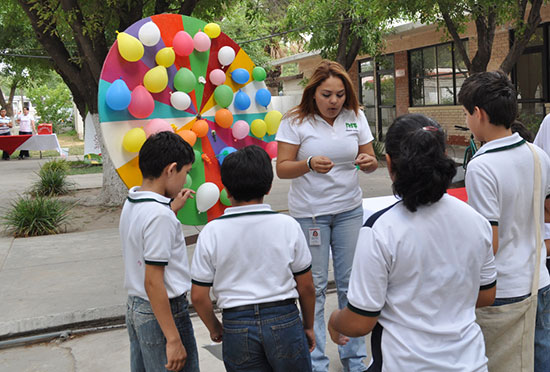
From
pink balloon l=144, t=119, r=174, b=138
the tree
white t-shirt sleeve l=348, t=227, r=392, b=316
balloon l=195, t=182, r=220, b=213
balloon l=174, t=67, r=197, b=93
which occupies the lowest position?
balloon l=195, t=182, r=220, b=213

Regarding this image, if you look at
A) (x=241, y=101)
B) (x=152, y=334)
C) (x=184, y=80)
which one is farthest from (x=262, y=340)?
(x=241, y=101)

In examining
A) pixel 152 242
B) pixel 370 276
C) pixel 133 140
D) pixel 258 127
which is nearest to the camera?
pixel 370 276

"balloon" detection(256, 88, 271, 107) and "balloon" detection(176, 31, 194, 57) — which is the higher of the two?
"balloon" detection(176, 31, 194, 57)

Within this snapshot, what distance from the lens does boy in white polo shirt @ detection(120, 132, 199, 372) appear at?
2.53 meters

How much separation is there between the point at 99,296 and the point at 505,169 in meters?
4.31

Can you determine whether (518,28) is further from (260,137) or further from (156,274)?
(156,274)

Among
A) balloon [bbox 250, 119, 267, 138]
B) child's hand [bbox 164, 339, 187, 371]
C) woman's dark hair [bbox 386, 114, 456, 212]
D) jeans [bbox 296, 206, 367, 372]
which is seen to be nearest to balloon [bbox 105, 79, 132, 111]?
balloon [bbox 250, 119, 267, 138]

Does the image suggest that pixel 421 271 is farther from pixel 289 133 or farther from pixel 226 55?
pixel 226 55

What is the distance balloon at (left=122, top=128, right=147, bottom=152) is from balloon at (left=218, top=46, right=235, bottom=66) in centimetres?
103

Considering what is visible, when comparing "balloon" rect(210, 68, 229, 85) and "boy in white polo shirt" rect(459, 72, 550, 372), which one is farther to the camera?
"balloon" rect(210, 68, 229, 85)

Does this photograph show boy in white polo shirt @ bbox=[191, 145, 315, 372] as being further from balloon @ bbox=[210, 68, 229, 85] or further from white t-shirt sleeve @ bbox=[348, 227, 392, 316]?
balloon @ bbox=[210, 68, 229, 85]

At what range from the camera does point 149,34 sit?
477 cm

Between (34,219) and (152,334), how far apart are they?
281 inches

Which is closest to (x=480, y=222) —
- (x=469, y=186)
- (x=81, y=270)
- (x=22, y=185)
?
(x=469, y=186)
